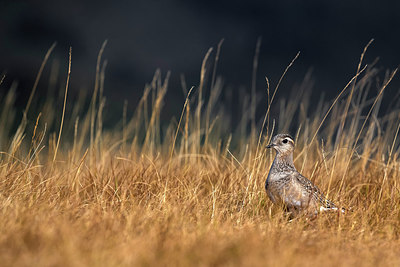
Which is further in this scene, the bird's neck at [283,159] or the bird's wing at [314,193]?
the bird's neck at [283,159]

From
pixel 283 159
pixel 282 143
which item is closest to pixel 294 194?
pixel 283 159

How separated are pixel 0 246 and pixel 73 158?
2561mm

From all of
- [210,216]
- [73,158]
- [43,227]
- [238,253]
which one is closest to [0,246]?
Result: [43,227]

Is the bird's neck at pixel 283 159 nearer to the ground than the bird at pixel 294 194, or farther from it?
farther from it

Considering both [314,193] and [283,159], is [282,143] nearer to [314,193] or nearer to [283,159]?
[283,159]

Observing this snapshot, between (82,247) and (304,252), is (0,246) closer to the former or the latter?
(82,247)

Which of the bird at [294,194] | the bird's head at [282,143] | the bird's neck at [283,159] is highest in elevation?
the bird's head at [282,143]

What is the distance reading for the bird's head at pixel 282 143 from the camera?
4.71 meters

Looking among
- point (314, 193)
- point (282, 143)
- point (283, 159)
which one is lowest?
Result: point (314, 193)

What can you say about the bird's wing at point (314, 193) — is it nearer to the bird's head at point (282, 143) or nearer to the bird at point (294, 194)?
the bird at point (294, 194)

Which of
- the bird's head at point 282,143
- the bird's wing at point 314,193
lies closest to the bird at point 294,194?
the bird's wing at point 314,193

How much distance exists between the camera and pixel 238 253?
2834 mm

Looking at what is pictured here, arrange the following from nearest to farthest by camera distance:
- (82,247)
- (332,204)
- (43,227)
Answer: (82,247), (43,227), (332,204)

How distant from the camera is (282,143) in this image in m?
4.73
